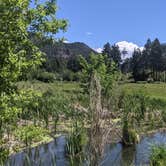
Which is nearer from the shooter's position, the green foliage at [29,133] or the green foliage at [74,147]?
the green foliage at [74,147]

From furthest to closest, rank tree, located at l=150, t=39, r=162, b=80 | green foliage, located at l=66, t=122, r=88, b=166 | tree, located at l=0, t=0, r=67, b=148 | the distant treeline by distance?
tree, located at l=150, t=39, r=162, b=80
the distant treeline
tree, located at l=0, t=0, r=67, b=148
green foliage, located at l=66, t=122, r=88, b=166

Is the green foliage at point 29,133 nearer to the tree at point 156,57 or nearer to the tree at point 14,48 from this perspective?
the tree at point 14,48

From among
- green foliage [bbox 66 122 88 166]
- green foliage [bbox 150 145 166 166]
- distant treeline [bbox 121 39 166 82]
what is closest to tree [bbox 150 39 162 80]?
distant treeline [bbox 121 39 166 82]

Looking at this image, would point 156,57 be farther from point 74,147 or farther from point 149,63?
point 74,147

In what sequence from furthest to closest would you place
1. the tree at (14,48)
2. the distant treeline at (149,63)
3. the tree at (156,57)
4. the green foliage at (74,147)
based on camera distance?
the tree at (156,57) < the distant treeline at (149,63) < the tree at (14,48) < the green foliage at (74,147)

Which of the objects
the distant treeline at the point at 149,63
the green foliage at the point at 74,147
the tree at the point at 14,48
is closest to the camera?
the green foliage at the point at 74,147

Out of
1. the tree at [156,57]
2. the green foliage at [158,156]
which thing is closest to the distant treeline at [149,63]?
the tree at [156,57]

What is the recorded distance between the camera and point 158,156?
537 inches

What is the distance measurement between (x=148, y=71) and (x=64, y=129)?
95.1 m

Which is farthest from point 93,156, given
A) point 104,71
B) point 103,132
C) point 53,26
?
point 104,71

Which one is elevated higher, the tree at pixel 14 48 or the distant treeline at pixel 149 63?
the distant treeline at pixel 149 63

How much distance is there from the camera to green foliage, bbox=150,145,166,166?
1332cm

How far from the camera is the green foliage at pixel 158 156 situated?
1332 cm

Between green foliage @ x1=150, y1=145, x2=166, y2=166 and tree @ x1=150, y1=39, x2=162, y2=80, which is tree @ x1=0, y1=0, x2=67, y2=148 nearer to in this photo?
green foliage @ x1=150, y1=145, x2=166, y2=166
